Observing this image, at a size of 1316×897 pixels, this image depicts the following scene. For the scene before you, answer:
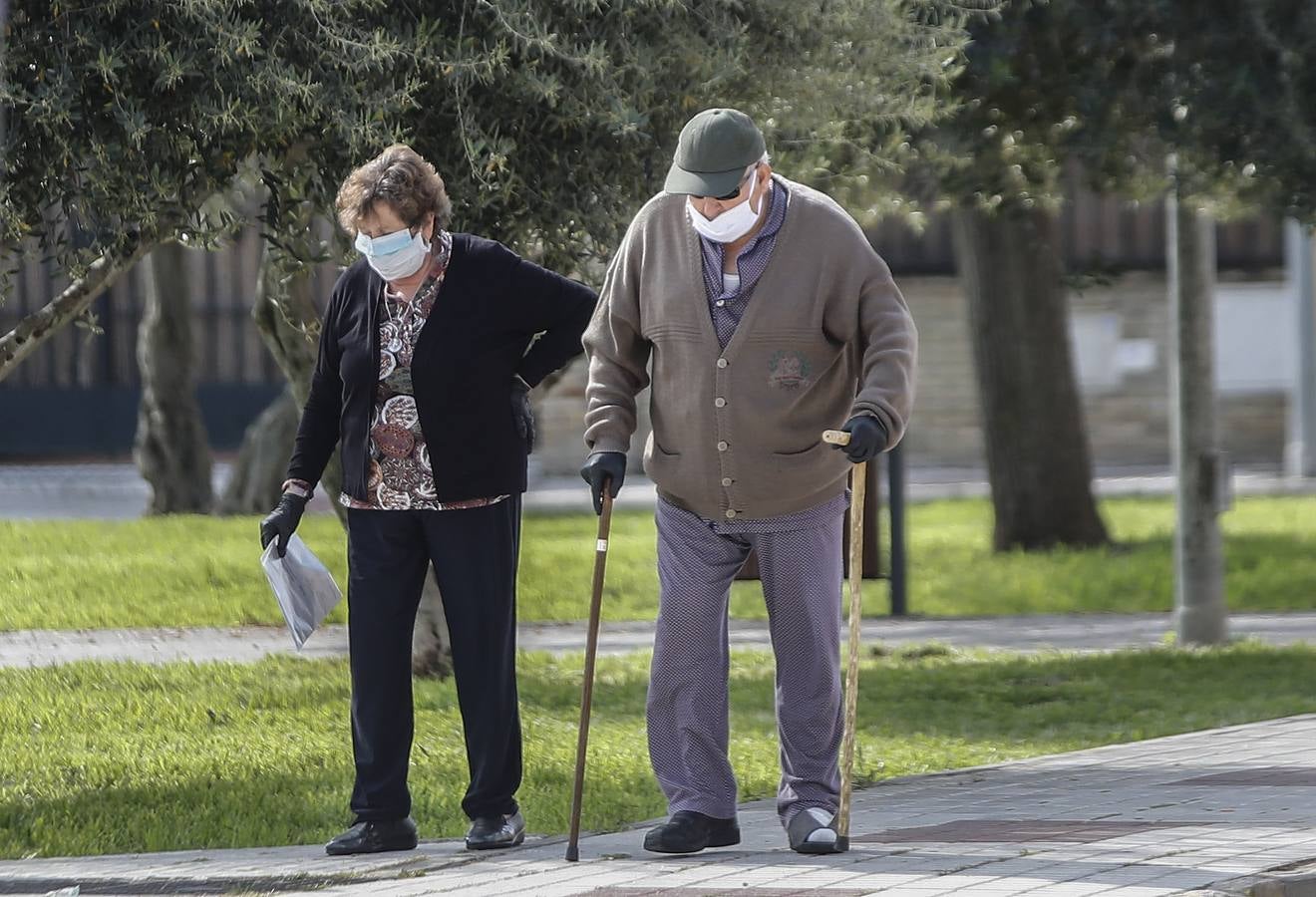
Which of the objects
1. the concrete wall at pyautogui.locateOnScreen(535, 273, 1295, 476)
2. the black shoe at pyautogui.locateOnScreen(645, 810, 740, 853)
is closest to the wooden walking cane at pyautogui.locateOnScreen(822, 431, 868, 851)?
the black shoe at pyautogui.locateOnScreen(645, 810, 740, 853)

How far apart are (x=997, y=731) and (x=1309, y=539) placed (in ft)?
28.9

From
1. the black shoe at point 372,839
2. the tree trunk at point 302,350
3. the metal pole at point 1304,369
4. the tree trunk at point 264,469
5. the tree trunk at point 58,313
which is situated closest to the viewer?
the black shoe at point 372,839

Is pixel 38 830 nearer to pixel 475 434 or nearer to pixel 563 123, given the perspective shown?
pixel 475 434

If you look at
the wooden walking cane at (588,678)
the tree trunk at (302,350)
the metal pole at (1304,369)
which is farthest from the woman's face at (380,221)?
the metal pole at (1304,369)

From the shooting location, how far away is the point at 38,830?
6.25 m

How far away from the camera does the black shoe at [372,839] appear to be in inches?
230

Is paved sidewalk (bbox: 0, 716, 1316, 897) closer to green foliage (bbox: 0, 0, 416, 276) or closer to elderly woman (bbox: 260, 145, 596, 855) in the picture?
elderly woman (bbox: 260, 145, 596, 855)

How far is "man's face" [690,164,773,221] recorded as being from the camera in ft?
18.4

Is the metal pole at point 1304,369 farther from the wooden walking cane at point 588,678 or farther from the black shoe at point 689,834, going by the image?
the wooden walking cane at point 588,678

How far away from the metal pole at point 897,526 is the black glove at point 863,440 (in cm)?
637

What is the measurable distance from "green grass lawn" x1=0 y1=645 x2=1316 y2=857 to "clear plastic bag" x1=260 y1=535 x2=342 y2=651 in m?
0.63

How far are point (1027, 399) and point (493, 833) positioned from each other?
402 inches

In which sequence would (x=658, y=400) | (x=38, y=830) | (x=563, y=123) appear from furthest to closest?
1. (x=563, y=123)
2. (x=38, y=830)
3. (x=658, y=400)

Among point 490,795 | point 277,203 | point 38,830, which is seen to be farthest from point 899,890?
point 277,203
